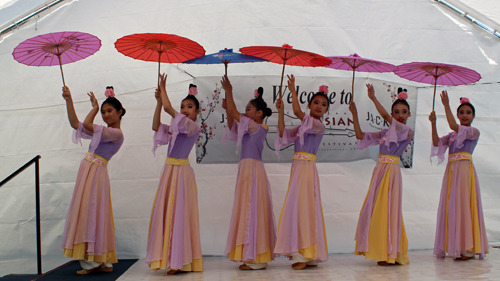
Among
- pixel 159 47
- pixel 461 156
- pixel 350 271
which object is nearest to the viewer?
pixel 350 271

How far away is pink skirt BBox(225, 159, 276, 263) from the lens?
367 cm

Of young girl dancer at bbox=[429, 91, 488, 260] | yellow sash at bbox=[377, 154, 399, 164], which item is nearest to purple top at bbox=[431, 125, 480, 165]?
young girl dancer at bbox=[429, 91, 488, 260]

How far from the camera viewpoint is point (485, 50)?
5012 mm

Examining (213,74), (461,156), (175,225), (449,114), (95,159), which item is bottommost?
(175,225)

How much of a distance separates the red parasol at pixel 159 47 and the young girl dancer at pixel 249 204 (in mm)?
367

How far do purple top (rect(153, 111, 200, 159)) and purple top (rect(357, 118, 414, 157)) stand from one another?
1573 mm

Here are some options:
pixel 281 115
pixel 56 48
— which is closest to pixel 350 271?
pixel 281 115

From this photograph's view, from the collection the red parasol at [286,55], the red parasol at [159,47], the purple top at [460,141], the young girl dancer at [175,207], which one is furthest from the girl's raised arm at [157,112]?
the purple top at [460,141]

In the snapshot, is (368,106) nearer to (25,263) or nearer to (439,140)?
(439,140)

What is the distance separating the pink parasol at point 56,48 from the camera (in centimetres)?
344

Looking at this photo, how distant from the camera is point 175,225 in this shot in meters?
3.50

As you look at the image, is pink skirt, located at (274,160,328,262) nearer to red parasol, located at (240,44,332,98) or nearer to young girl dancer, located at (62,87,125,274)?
red parasol, located at (240,44,332,98)

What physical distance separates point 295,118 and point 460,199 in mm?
1686

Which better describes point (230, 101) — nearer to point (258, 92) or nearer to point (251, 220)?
point (258, 92)
